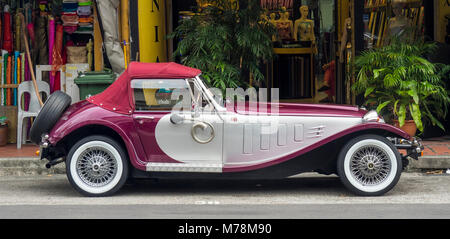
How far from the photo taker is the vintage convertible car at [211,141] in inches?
285

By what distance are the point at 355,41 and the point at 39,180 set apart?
531 cm

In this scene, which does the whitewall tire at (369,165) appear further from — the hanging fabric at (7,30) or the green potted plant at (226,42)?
the hanging fabric at (7,30)

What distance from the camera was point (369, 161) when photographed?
23.7 feet

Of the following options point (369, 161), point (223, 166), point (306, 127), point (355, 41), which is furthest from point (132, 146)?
point (355, 41)

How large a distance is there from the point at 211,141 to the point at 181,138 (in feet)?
1.03

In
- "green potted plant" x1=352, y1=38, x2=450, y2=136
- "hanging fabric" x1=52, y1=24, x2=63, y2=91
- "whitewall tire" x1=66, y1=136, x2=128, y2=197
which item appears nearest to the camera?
"whitewall tire" x1=66, y1=136, x2=128, y2=197

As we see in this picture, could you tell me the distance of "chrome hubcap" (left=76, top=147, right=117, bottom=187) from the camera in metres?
7.35

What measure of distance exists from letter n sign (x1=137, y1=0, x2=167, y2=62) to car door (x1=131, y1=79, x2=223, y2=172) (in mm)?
3221

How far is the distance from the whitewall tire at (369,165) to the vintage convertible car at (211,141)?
1 cm

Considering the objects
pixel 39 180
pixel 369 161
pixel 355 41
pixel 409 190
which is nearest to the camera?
pixel 369 161

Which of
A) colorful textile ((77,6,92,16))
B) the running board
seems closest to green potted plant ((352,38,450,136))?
the running board

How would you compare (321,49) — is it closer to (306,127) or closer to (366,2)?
(366,2)

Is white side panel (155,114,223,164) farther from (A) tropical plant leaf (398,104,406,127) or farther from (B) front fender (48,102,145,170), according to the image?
(A) tropical plant leaf (398,104,406,127)

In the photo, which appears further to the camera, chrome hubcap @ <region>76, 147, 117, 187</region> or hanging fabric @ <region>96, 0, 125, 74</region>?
hanging fabric @ <region>96, 0, 125, 74</region>
